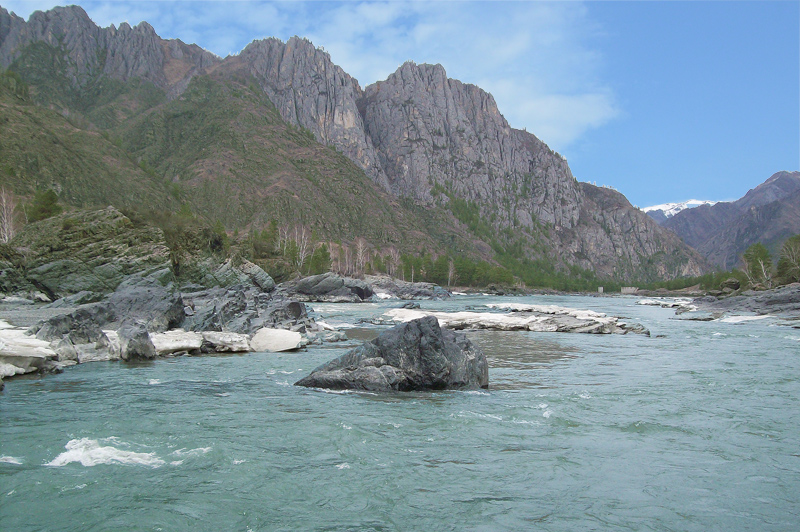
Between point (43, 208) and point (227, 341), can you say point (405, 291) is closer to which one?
point (43, 208)

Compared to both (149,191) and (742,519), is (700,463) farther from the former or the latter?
(149,191)

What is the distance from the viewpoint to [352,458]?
8.82m

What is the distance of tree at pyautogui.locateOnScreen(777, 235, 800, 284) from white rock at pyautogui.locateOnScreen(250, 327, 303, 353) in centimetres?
8783

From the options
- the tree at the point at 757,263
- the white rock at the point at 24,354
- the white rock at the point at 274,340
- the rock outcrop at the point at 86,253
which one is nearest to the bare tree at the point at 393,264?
the tree at the point at 757,263

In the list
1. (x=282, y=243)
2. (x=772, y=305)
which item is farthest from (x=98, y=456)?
(x=282, y=243)

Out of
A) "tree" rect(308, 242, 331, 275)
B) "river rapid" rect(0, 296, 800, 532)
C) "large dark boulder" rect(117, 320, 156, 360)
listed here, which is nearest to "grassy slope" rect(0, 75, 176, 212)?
"tree" rect(308, 242, 331, 275)

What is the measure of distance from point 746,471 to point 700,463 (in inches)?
27.9

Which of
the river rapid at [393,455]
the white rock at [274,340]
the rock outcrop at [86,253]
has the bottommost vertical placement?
the river rapid at [393,455]

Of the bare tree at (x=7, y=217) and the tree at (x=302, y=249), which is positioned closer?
the bare tree at (x=7, y=217)

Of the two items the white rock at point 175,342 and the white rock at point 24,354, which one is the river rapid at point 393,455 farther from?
the white rock at point 175,342

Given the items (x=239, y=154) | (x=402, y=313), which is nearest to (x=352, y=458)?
(x=402, y=313)

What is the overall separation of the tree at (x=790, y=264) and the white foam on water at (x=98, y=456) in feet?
320

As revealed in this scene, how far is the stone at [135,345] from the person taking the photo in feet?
62.7

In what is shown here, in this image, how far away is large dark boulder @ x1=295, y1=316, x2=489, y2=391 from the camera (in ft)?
48.3
